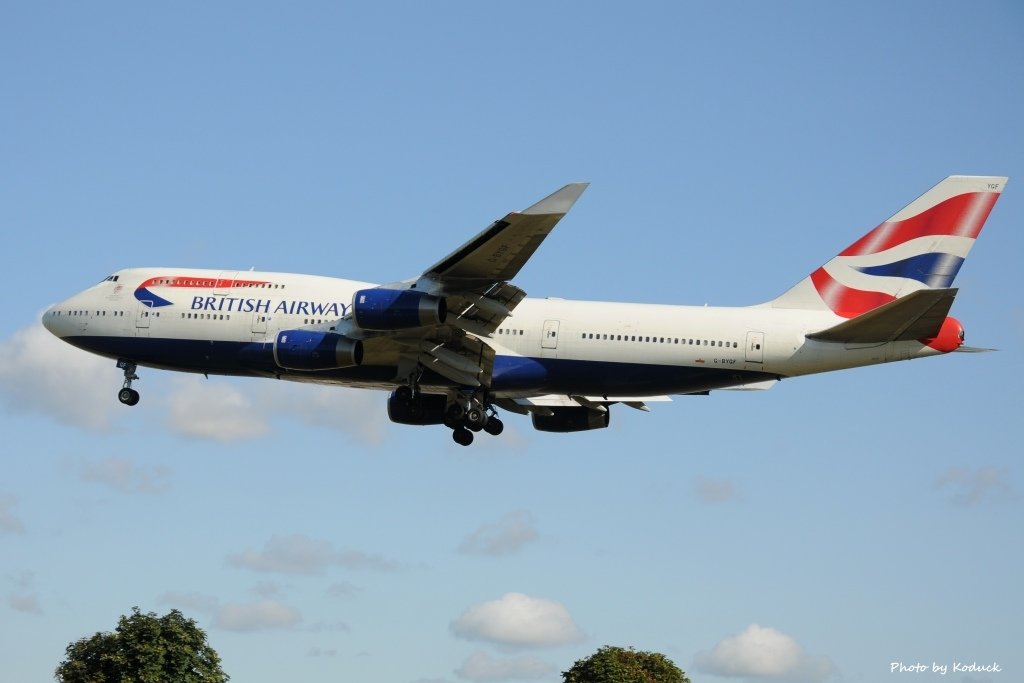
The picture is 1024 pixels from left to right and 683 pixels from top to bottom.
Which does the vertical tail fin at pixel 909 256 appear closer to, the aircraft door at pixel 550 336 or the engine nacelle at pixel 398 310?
the aircraft door at pixel 550 336

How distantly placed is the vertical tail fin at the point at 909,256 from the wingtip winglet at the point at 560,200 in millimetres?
10379

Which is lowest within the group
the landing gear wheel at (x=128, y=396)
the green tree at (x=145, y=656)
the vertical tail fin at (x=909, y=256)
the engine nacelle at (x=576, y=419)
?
the green tree at (x=145, y=656)

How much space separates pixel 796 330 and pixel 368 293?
13462 mm

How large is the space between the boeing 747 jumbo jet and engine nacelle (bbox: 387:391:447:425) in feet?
0.16

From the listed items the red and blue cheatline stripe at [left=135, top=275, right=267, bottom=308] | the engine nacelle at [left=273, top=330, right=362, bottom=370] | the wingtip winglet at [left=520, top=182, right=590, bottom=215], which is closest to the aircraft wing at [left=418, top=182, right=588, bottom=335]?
the wingtip winglet at [left=520, top=182, right=590, bottom=215]

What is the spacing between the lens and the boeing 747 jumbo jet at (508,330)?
4497cm

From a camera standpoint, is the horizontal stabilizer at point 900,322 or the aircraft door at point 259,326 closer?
the horizontal stabilizer at point 900,322

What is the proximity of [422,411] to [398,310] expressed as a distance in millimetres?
6586

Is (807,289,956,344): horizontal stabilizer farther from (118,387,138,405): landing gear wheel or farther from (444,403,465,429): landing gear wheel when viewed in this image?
(118,387,138,405): landing gear wheel

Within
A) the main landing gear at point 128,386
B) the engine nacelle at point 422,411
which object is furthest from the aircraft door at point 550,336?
the main landing gear at point 128,386

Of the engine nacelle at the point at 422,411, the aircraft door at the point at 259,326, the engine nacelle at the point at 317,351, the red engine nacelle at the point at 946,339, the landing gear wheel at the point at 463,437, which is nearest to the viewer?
the red engine nacelle at the point at 946,339

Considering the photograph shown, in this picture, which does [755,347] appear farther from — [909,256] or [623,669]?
[623,669]

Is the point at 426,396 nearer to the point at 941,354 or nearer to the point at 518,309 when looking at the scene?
the point at 518,309

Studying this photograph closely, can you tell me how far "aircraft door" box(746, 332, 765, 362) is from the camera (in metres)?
46.0
